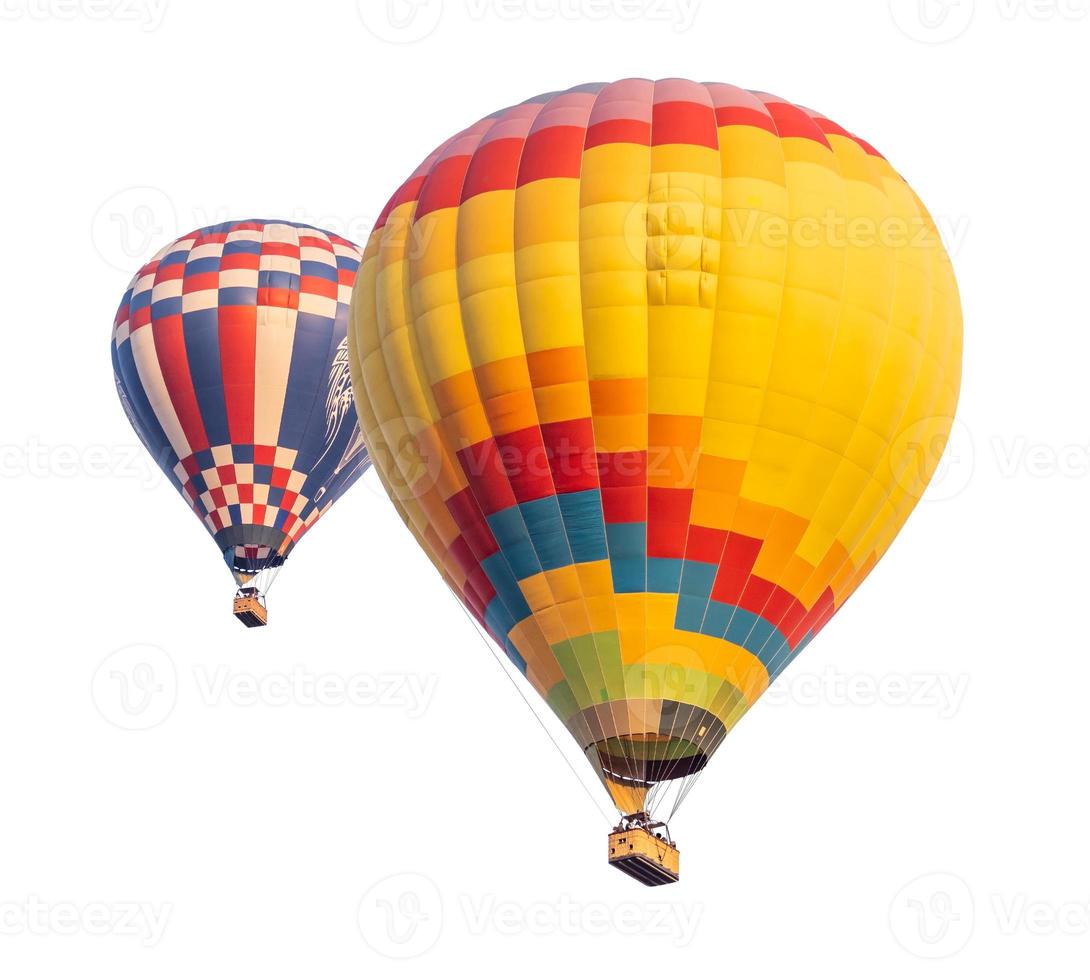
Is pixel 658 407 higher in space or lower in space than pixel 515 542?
higher

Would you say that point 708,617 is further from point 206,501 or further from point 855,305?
point 206,501

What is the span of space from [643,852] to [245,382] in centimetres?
1122

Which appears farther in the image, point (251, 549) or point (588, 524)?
point (251, 549)

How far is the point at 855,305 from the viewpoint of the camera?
18219 millimetres

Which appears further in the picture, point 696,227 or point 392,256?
point 392,256

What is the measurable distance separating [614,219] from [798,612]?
149 inches

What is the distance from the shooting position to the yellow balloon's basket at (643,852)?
17469 mm

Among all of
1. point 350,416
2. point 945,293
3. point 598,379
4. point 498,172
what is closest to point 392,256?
point 498,172

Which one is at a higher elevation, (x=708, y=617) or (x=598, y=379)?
(x=598, y=379)

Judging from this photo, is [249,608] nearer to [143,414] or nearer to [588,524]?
[143,414]

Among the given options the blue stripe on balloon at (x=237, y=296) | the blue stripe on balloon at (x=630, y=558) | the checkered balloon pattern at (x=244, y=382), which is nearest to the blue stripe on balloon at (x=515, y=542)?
the blue stripe on balloon at (x=630, y=558)

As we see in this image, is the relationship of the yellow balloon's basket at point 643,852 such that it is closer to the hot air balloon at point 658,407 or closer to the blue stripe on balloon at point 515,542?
the hot air balloon at point 658,407

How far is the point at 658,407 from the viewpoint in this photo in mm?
17891

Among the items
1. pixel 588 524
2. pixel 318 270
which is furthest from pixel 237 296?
pixel 588 524
